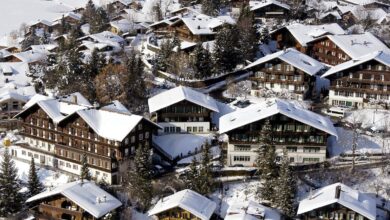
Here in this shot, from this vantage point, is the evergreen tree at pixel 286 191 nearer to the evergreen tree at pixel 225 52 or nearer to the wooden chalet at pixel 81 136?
the wooden chalet at pixel 81 136

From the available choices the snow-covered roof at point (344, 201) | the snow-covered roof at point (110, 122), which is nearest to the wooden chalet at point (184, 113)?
the snow-covered roof at point (110, 122)

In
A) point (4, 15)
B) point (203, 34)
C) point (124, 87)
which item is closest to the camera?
point (124, 87)

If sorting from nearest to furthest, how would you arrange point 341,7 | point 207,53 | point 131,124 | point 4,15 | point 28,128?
point 131,124
point 28,128
point 207,53
point 341,7
point 4,15

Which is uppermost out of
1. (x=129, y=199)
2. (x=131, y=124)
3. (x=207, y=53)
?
(x=207, y=53)

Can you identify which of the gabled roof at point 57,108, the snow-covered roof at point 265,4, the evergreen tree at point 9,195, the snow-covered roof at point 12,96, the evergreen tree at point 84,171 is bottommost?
the evergreen tree at point 9,195

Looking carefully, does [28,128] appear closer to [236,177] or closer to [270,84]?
[236,177]

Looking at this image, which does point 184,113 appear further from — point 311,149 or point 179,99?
point 311,149

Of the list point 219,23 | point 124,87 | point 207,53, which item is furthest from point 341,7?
point 124,87

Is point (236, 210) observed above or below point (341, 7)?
below
